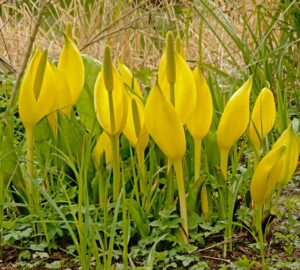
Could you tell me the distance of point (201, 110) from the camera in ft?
5.49

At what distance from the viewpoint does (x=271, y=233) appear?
1793mm

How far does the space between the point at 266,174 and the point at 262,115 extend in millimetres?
171

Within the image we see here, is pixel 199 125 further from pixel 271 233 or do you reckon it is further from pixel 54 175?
pixel 54 175

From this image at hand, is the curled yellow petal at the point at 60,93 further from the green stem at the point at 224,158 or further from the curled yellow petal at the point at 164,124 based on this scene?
the green stem at the point at 224,158

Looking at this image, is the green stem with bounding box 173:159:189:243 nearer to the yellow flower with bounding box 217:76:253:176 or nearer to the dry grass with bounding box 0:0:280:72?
the yellow flower with bounding box 217:76:253:176

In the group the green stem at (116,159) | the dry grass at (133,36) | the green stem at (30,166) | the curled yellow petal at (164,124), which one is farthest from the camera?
the dry grass at (133,36)

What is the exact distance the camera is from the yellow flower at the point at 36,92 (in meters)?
1.67

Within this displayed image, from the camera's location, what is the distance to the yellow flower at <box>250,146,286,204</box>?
1591 millimetres

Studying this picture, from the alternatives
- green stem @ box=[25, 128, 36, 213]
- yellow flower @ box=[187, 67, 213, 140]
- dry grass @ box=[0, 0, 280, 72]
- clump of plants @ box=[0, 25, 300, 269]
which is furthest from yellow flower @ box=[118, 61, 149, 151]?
dry grass @ box=[0, 0, 280, 72]

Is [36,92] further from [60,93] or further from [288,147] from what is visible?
[288,147]

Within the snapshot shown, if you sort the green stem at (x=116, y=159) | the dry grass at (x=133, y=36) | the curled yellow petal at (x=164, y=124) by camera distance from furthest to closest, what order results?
the dry grass at (x=133, y=36)
the green stem at (x=116, y=159)
the curled yellow petal at (x=164, y=124)

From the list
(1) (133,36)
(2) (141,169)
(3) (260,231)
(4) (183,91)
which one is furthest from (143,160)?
(1) (133,36)

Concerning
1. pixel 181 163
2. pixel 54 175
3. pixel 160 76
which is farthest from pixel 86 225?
pixel 54 175

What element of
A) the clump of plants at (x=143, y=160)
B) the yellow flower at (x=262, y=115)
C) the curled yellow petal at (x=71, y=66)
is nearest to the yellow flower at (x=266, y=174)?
the clump of plants at (x=143, y=160)
